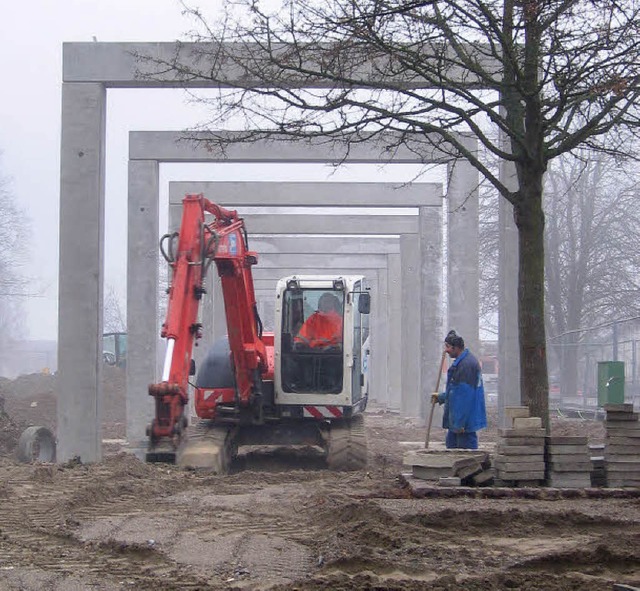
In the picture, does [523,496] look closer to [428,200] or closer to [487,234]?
[428,200]

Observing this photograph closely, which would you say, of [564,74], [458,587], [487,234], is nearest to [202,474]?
[564,74]

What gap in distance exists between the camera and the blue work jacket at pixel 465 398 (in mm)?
11852

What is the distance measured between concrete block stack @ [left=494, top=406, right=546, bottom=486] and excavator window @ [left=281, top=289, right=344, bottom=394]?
5850mm

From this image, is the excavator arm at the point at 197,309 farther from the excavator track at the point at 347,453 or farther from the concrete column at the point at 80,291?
the concrete column at the point at 80,291

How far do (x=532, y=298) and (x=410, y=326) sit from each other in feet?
63.4

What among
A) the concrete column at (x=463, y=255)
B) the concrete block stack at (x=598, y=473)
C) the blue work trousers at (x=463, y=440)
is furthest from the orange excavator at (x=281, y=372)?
the concrete column at (x=463, y=255)

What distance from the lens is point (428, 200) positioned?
2631 centimetres

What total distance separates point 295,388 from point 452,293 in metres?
7.87

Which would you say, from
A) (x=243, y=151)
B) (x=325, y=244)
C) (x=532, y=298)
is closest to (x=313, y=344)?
(x=532, y=298)

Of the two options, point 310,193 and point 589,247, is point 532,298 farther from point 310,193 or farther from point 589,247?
point 589,247

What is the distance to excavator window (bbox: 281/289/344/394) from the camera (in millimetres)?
15414

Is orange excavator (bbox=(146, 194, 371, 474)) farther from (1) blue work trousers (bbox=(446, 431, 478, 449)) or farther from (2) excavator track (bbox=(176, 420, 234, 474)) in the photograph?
(1) blue work trousers (bbox=(446, 431, 478, 449))

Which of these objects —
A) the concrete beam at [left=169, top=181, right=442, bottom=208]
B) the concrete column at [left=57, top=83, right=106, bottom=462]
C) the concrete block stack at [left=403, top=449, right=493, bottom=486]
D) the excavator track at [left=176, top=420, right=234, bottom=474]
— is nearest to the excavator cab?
the excavator track at [left=176, top=420, right=234, bottom=474]

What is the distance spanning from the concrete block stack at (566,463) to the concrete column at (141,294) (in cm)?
1134
